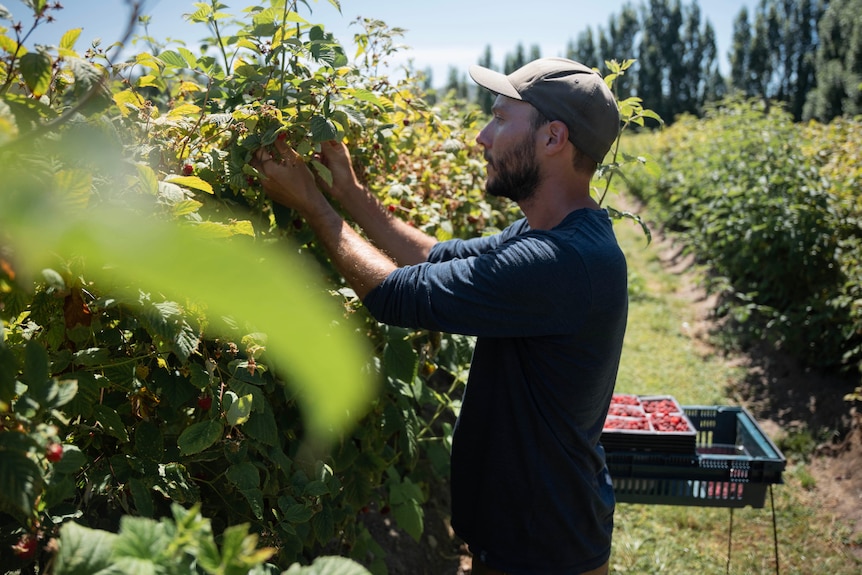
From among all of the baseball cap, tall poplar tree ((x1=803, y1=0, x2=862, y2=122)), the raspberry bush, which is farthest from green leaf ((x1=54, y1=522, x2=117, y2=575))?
tall poplar tree ((x1=803, y1=0, x2=862, y2=122))

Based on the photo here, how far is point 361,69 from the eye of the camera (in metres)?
2.28

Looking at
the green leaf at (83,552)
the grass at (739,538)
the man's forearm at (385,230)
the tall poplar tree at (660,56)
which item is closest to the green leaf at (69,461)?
the green leaf at (83,552)

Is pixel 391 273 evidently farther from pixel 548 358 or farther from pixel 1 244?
pixel 1 244

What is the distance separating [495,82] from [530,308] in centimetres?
68

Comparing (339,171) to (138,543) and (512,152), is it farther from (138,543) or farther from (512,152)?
(138,543)

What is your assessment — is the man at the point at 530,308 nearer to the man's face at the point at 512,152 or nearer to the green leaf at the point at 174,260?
the man's face at the point at 512,152

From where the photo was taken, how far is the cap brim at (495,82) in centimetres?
182

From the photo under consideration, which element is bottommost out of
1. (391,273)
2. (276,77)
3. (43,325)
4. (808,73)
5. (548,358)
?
(808,73)

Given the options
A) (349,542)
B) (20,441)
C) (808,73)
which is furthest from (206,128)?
(808,73)

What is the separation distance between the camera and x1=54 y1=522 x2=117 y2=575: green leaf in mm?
751

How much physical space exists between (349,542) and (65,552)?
1.52 meters

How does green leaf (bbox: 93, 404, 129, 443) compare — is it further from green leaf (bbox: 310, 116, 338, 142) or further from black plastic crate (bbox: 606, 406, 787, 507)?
black plastic crate (bbox: 606, 406, 787, 507)

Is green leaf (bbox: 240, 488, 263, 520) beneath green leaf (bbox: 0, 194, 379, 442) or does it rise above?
beneath

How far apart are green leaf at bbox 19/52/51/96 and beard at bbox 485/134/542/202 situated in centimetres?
115
